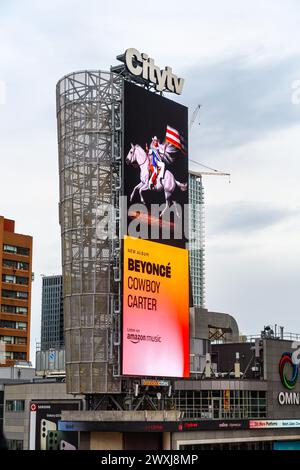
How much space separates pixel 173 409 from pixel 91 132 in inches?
982

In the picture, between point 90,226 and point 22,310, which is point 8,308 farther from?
point 90,226

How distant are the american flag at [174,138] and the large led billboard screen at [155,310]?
380 inches

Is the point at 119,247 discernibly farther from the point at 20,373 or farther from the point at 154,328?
the point at 20,373

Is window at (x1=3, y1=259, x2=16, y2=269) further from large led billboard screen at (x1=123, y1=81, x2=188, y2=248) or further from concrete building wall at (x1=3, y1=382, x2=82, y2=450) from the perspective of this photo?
large led billboard screen at (x1=123, y1=81, x2=188, y2=248)

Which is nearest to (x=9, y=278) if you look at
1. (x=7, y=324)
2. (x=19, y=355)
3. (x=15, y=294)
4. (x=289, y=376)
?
(x=15, y=294)

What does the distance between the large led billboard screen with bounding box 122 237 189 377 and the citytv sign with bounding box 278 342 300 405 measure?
631 inches

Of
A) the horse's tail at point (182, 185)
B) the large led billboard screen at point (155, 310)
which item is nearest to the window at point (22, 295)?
the horse's tail at point (182, 185)

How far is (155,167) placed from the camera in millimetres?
67312

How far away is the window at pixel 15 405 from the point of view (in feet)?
269

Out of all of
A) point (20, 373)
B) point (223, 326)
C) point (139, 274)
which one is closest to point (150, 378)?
point (139, 274)

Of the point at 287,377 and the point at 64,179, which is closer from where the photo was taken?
the point at 64,179

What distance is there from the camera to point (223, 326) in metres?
92.2

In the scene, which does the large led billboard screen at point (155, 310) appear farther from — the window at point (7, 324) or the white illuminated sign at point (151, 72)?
the window at point (7, 324)

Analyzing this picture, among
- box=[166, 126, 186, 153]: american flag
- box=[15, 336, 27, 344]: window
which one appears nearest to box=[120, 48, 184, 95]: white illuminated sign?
box=[166, 126, 186, 153]: american flag
